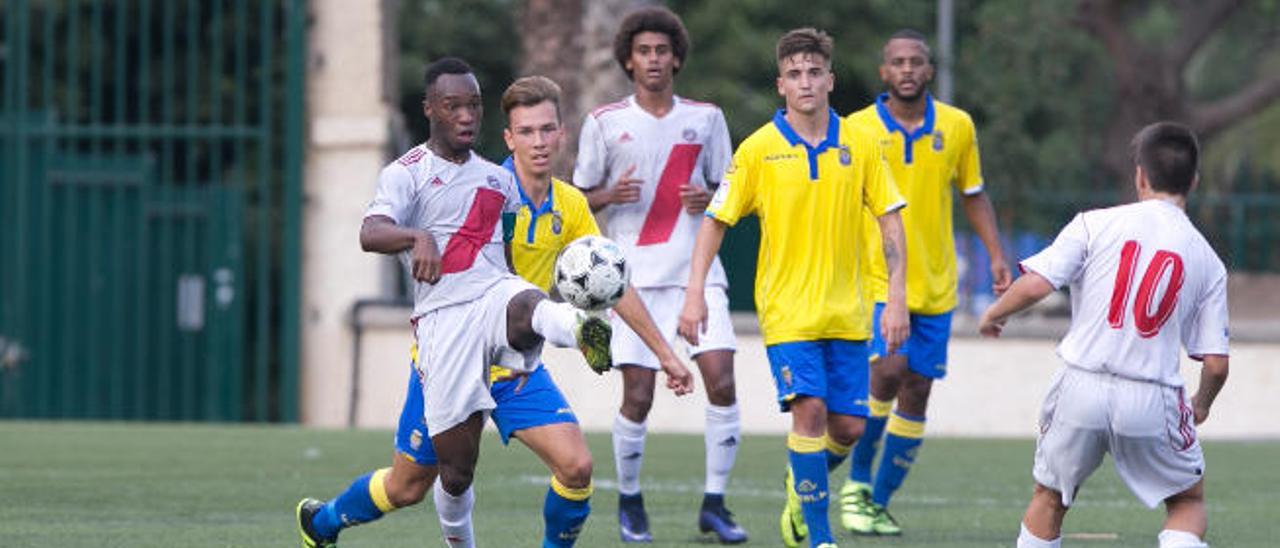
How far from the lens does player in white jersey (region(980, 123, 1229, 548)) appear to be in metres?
7.73

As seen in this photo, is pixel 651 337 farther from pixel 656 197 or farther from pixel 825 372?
pixel 656 197

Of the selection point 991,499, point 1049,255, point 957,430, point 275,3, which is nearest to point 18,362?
point 275,3

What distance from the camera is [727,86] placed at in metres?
34.4

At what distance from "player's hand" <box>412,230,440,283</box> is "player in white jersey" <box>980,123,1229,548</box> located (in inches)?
66.8

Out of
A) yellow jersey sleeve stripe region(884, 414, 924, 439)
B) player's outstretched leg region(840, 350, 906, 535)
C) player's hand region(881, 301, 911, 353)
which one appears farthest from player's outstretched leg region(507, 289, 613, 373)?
yellow jersey sleeve stripe region(884, 414, 924, 439)

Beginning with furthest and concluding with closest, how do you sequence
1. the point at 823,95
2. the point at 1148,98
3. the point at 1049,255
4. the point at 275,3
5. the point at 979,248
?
the point at 1148,98, the point at 979,248, the point at 275,3, the point at 823,95, the point at 1049,255

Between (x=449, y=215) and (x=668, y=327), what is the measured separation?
105 inches

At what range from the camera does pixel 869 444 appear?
36.6 feet

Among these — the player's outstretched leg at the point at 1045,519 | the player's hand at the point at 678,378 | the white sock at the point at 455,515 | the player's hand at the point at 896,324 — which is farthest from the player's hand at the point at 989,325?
the white sock at the point at 455,515

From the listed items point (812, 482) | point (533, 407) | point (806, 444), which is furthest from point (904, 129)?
point (533, 407)

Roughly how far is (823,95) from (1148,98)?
24.0m

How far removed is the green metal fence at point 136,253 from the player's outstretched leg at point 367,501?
11.9m

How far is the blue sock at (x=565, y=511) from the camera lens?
27.1 ft

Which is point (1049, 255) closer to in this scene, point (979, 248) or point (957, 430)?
point (957, 430)
